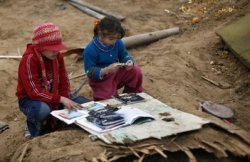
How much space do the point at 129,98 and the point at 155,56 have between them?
2.22 metres

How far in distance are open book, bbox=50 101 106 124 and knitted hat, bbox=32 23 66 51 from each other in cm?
58

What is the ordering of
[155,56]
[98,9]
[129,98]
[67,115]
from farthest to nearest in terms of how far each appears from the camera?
[98,9] < [155,56] < [129,98] < [67,115]

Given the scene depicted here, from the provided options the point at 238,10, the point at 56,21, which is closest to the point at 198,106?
the point at 238,10

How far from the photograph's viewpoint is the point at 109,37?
4.78 meters

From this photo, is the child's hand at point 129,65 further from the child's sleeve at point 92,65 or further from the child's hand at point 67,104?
the child's hand at point 67,104

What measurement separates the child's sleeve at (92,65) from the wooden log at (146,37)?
2.67 m

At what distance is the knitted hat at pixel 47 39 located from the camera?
14.5 ft

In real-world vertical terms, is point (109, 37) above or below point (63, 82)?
above

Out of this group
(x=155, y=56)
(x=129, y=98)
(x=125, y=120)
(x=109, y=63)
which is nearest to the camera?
(x=125, y=120)

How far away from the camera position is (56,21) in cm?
943

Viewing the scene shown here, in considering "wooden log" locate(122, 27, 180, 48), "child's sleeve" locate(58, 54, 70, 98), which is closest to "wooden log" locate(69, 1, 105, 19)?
"wooden log" locate(122, 27, 180, 48)

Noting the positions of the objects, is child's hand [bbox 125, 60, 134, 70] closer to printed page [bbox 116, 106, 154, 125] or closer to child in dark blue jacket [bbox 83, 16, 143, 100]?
child in dark blue jacket [bbox 83, 16, 143, 100]

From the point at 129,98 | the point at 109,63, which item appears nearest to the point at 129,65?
the point at 109,63

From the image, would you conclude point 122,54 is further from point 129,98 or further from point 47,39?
point 47,39
